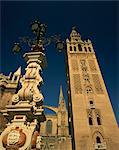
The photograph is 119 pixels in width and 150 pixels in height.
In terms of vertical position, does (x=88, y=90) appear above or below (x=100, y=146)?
above

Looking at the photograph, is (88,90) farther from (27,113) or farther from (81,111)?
(27,113)

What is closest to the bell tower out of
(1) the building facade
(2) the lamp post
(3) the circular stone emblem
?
(1) the building facade

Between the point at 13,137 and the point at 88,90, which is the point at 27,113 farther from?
the point at 88,90

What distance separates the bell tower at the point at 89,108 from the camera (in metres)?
26.1

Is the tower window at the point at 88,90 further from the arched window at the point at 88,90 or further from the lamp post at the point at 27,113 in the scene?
the lamp post at the point at 27,113

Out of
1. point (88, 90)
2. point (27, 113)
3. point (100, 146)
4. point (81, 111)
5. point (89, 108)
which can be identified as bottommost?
point (27, 113)

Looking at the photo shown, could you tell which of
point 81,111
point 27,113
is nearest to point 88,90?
point 81,111

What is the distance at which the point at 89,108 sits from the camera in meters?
30.5

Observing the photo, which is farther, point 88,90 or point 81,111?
point 88,90

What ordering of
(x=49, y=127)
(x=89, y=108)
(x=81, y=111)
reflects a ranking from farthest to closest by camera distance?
(x=49, y=127) → (x=89, y=108) → (x=81, y=111)

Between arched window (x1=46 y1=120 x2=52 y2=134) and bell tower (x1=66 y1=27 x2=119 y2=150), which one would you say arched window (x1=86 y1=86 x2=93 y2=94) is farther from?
arched window (x1=46 y1=120 x2=52 y2=134)

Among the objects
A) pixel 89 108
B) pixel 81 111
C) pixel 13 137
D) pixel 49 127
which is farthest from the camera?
pixel 49 127

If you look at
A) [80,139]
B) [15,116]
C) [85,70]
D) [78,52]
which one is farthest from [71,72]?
[15,116]

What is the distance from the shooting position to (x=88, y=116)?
97.2ft
